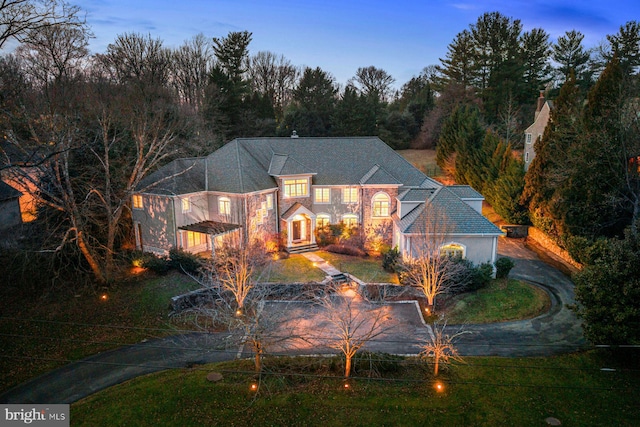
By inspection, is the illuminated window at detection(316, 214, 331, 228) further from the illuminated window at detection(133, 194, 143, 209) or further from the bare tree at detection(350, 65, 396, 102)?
the bare tree at detection(350, 65, 396, 102)

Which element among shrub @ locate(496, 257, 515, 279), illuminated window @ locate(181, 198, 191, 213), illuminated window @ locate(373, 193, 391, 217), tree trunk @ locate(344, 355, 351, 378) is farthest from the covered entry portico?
tree trunk @ locate(344, 355, 351, 378)

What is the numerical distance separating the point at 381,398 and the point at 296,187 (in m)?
17.8

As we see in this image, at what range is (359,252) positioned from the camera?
2811cm

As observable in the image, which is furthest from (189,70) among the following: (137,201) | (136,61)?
(137,201)

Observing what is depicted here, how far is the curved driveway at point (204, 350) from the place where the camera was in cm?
1512

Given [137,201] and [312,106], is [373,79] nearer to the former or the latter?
[312,106]

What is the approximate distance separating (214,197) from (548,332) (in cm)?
2128

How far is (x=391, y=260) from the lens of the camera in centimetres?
2508

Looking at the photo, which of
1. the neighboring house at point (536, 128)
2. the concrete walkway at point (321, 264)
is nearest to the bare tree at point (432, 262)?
the concrete walkway at point (321, 264)

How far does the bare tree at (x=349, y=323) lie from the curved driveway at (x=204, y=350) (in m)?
1.21

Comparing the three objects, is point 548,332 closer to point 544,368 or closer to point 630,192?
point 544,368

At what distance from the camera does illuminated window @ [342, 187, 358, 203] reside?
96.6ft

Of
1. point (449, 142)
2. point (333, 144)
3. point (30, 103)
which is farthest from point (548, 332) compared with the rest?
point (449, 142)

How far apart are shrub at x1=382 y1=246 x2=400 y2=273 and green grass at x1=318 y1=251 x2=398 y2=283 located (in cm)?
33
